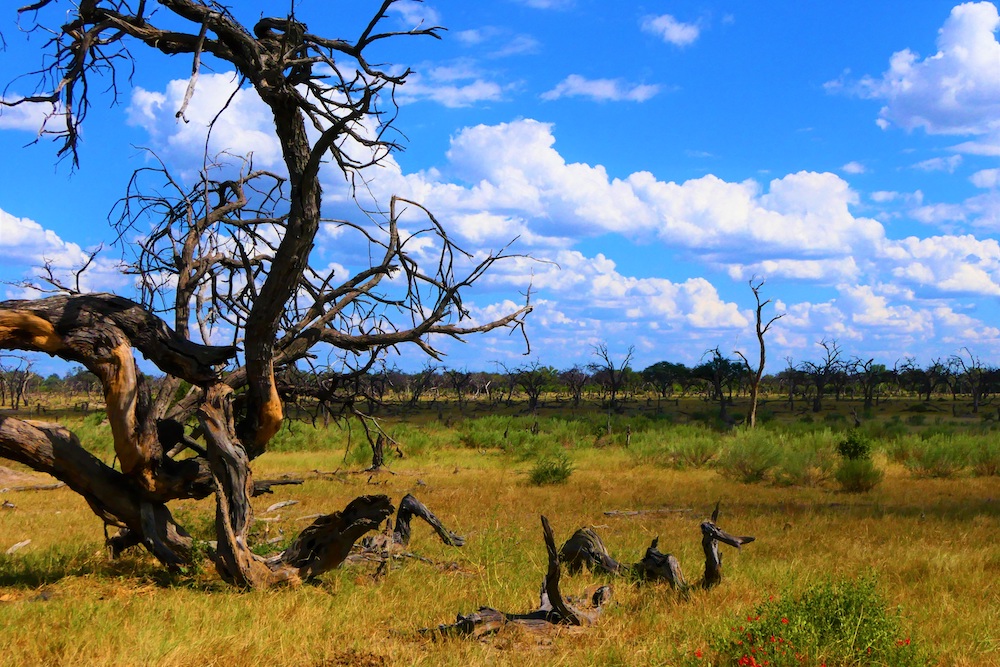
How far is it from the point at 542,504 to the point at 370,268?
7191mm

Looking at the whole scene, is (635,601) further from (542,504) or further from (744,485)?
(744,485)

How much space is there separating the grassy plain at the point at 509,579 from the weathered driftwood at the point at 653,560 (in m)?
0.20

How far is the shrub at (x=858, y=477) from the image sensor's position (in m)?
15.8

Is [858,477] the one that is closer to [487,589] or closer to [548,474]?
[548,474]

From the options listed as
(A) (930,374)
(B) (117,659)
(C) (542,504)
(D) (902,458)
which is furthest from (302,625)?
(A) (930,374)

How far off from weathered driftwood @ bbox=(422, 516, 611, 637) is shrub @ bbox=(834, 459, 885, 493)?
459 inches

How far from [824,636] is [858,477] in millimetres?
11634

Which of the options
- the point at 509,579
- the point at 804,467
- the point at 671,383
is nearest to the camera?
the point at 509,579

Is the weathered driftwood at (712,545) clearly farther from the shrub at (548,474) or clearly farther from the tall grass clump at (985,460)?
the tall grass clump at (985,460)

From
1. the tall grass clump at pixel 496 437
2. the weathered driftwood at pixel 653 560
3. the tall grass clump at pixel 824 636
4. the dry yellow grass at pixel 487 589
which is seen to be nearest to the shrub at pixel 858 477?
the dry yellow grass at pixel 487 589

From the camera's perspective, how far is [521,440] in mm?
26219

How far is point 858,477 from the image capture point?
15820 millimetres

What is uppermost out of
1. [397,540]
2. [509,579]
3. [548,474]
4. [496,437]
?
[397,540]

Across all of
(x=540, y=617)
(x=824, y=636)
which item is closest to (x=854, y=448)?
(x=824, y=636)
